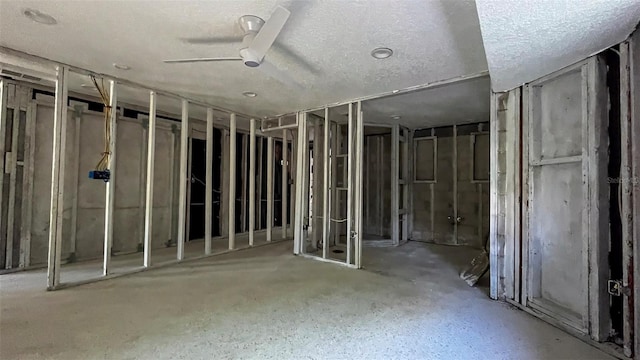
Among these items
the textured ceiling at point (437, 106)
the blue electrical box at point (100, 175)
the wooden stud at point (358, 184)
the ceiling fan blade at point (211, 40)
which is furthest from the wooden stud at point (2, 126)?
the textured ceiling at point (437, 106)

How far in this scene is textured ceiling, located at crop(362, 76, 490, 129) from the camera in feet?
12.2

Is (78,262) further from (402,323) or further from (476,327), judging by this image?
(476,327)

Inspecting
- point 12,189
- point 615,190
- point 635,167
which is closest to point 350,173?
point 615,190

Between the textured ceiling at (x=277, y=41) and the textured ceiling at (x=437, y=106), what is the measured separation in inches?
22.8

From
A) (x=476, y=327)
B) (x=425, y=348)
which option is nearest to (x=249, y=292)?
(x=425, y=348)

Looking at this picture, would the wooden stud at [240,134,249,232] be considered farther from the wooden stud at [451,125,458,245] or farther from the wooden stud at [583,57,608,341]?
the wooden stud at [583,57,608,341]

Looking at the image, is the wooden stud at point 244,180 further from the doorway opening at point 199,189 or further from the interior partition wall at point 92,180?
the interior partition wall at point 92,180

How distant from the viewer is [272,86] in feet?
11.9

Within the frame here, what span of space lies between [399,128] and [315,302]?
13.6 feet

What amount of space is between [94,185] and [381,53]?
14.0 ft

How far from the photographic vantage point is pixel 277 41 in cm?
243

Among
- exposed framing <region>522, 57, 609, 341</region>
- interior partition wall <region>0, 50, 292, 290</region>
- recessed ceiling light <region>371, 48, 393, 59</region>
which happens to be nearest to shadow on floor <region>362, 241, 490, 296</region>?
exposed framing <region>522, 57, 609, 341</region>

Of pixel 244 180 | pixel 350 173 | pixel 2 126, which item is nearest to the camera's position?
pixel 2 126

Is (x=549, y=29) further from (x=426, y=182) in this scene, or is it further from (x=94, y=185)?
(x=94, y=185)
